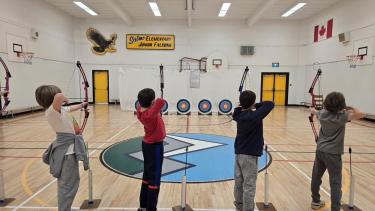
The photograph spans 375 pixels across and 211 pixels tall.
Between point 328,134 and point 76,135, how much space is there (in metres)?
2.32

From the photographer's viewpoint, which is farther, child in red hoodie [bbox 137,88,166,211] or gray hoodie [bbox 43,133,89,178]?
child in red hoodie [bbox 137,88,166,211]

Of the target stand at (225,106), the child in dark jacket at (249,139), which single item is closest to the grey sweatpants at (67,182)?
the child in dark jacket at (249,139)

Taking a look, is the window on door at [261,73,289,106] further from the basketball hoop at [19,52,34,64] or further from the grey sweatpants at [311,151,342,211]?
the grey sweatpants at [311,151,342,211]

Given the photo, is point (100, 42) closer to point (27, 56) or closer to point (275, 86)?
point (27, 56)

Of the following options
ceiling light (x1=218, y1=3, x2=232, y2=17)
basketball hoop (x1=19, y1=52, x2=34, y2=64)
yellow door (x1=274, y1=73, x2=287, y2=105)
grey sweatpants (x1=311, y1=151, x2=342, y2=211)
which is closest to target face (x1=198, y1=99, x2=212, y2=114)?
ceiling light (x1=218, y1=3, x2=232, y2=17)

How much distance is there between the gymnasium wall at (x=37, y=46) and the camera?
31.8ft

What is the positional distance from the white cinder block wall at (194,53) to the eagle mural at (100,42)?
0.28m

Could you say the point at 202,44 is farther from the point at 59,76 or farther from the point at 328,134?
the point at 328,134

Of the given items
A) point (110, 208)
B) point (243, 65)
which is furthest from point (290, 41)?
point (110, 208)

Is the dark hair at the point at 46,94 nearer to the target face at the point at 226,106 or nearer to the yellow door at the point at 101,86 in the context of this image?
the target face at the point at 226,106

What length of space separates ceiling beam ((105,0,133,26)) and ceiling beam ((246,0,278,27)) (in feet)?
21.3

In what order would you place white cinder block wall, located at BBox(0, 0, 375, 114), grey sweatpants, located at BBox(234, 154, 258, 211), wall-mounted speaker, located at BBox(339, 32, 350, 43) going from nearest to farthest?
grey sweatpants, located at BBox(234, 154, 258, 211) → white cinder block wall, located at BBox(0, 0, 375, 114) → wall-mounted speaker, located at BBox(339, 32, 350, 43)

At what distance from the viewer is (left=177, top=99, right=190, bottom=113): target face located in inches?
436

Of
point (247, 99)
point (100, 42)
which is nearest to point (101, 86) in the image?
point (100, 42)
